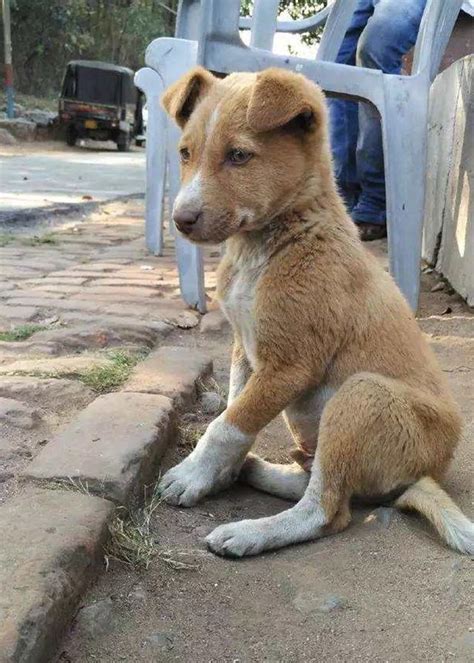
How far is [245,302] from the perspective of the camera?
250 cm

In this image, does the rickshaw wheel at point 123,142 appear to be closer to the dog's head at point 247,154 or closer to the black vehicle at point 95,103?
the black vehicle at point 95,103

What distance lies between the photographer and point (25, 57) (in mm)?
33625

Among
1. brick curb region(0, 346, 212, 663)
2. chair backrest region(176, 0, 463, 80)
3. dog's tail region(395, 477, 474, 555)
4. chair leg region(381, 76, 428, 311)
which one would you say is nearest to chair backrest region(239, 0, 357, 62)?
chair backrest region(176, 0, 463, 80)

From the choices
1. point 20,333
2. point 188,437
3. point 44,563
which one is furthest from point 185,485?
point 20,333

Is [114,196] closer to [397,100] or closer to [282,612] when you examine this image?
[397,100]

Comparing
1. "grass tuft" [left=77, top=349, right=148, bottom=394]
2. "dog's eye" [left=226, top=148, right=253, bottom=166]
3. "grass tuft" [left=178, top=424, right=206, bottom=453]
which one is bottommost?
"grass tuft" [left=178, top=424, right=206, bottom=453]

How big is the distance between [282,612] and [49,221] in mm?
6913

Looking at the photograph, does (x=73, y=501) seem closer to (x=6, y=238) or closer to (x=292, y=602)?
(x=292, y=602)

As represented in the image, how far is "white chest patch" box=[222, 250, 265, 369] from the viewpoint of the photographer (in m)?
2.48

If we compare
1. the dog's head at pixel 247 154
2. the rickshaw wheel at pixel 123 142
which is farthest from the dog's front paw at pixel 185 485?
the rickshaw wheel at pixel 123 142

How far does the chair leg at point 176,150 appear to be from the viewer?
436 cm

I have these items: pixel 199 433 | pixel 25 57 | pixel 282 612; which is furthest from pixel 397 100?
pixel 25 57

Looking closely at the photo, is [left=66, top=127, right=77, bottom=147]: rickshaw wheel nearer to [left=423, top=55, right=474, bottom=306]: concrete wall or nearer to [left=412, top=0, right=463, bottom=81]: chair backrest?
[left=423, top=55, right=474, bottom=306]: concrete wall

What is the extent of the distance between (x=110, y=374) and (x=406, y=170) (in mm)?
2126
